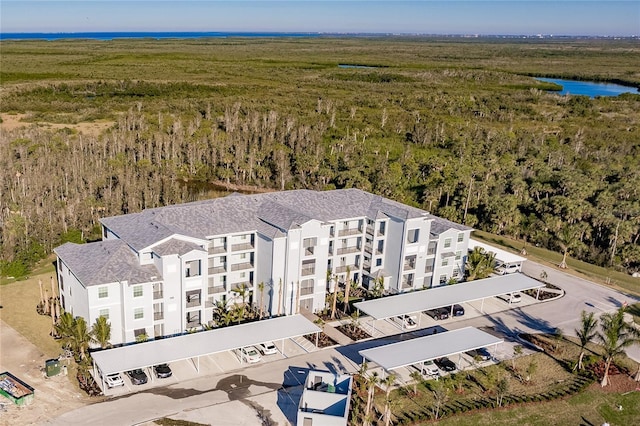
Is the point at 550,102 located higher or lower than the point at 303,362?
higher

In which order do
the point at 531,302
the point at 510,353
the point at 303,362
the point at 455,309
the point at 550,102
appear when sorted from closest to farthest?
the point at 303,362
the point at 510,353
the point at 455,309
the point at 531,302
the point at 550,102

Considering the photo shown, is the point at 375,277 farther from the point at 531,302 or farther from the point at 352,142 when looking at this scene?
the point at 352,142

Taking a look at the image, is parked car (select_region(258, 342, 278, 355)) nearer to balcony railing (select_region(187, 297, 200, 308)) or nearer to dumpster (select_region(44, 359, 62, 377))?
balcony railing (select_region(187, 297, 200, 308))

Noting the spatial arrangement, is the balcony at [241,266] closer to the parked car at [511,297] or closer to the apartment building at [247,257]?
the apartment building at [247,257]

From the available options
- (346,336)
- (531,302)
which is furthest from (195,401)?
(531,302)

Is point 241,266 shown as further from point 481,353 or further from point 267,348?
point 481,353

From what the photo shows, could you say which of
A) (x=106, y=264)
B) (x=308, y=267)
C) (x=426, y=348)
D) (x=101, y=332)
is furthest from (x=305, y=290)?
(x=101, y=332)

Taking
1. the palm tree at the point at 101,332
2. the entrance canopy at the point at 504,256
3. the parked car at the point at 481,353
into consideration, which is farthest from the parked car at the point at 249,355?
the entrance canopy at the point at 504,256
